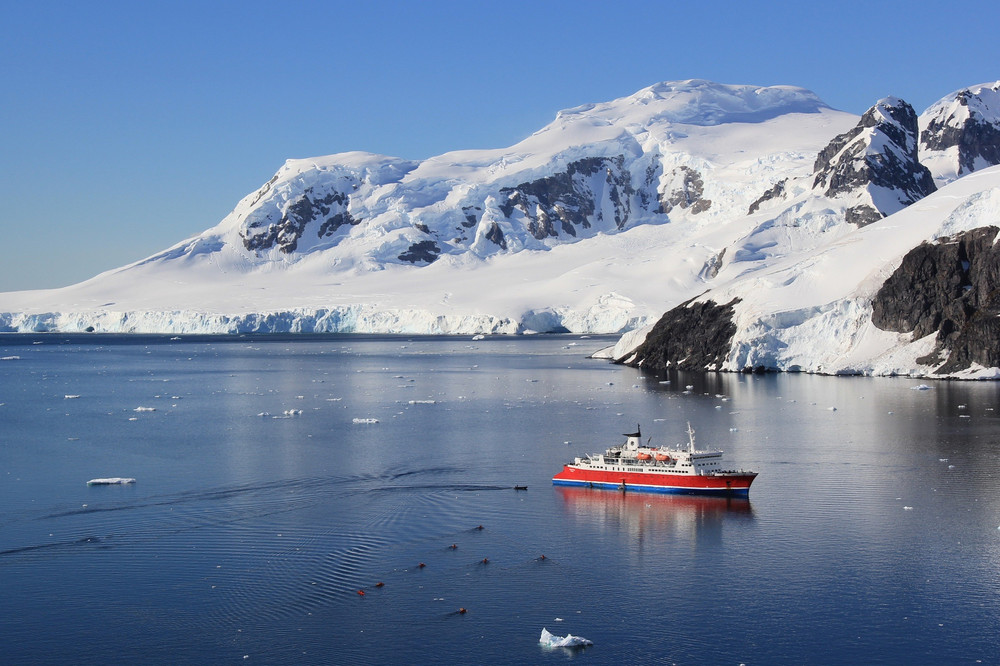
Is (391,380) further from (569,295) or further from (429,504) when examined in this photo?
(569,295)

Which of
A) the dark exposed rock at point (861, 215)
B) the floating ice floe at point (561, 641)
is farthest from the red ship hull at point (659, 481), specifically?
the dark exposed rock at point (861, 215)

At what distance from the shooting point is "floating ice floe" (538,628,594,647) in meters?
22.3

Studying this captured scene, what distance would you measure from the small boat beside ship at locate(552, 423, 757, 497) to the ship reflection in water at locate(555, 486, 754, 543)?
1.05ft

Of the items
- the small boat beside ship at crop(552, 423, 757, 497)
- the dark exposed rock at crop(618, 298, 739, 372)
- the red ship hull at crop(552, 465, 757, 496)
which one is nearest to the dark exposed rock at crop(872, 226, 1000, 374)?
the dark exposed rock at crop(618, 298, 739, 372)

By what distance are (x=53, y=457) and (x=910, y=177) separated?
15222 centimetres

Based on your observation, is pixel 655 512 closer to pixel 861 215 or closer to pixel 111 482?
pixel 111 482

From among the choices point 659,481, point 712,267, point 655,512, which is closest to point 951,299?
point 659,481

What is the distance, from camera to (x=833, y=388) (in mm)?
69125

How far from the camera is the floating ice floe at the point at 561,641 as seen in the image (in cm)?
2233

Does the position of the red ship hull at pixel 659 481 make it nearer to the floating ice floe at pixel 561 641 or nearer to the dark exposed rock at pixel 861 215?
the floating ice floe at pixel 561 641

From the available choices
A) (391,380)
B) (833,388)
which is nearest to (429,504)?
(833,388)

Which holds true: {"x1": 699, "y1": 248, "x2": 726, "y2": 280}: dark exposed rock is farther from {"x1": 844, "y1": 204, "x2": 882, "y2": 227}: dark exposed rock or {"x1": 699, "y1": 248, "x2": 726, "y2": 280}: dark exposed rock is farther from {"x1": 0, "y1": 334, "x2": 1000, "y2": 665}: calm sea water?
{"x1": 0, "y1": 334, "x2": 1000, "y2": 665}: calm sea water

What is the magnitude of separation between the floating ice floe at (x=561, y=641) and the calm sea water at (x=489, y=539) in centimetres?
20

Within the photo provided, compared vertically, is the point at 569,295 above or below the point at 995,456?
above
